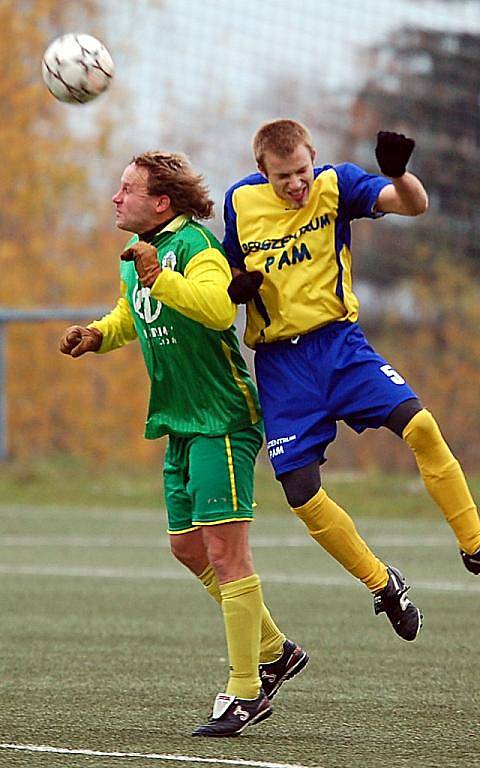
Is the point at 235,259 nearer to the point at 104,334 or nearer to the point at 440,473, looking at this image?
the point at 104,334

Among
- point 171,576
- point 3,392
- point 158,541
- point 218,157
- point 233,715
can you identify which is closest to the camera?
point 233,715

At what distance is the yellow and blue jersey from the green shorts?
1.37ft

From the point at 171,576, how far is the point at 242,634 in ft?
18.8

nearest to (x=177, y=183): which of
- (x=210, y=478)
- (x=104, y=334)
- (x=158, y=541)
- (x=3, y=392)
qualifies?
(x=104, y=334)

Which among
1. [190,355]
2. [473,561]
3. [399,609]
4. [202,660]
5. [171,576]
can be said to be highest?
[190,355]

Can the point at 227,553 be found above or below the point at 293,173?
below

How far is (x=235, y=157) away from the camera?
1099 inches

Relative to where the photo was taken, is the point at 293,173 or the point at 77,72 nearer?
the point at 293,173

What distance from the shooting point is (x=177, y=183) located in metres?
5.43

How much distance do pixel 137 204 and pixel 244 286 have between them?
0.45 metres

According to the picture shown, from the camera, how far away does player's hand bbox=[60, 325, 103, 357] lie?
5.61m

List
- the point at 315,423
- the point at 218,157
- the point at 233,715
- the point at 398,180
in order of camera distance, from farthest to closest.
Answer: the point at 218,157 < the point at 315,423 < the point at 398,180 < the point at 233,715

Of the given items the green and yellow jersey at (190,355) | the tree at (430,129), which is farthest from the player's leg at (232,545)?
the tree at (430,129)

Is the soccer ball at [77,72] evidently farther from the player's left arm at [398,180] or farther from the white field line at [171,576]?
the white field line at [171,576]
